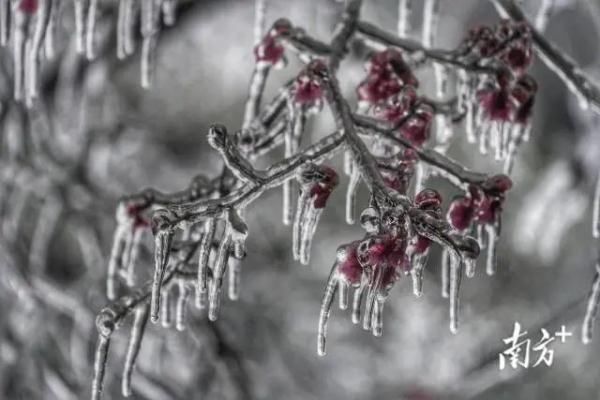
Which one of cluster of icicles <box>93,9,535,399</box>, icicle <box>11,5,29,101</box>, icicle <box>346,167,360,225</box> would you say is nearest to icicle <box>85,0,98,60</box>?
icicle <box>11,5,29,101</box>

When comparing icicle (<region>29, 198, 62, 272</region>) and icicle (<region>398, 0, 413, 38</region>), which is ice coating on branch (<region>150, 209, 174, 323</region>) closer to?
icicle (<region>398, 0, 413, 38</region>)

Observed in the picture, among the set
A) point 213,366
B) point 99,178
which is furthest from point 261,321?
point 213,366

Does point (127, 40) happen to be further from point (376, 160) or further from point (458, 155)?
point (458, 155)

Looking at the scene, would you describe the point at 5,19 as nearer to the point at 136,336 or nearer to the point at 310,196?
the point at 136,336

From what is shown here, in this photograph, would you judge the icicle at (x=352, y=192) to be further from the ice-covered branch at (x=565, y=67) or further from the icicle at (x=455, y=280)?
the ice-covered branch at (x=565, y=67)

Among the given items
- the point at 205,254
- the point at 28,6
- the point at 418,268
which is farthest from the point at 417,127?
the point at 28,6
